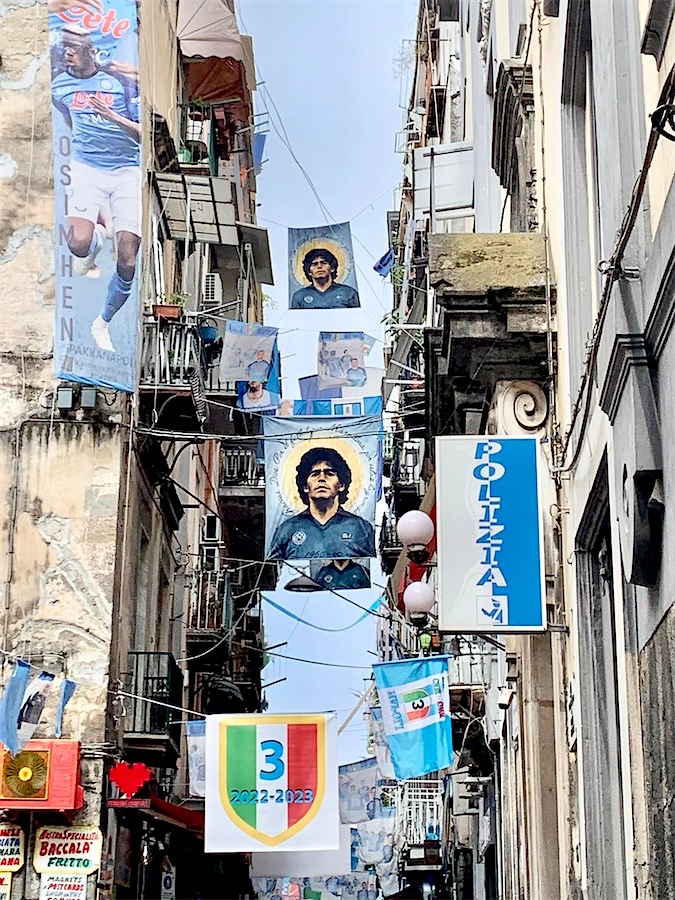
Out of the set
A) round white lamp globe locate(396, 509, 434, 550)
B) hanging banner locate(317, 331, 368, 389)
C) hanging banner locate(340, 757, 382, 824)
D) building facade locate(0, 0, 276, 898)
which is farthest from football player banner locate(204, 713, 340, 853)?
hanging banner locate(317, 331, 368, 389)

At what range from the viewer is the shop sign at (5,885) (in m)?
15.4

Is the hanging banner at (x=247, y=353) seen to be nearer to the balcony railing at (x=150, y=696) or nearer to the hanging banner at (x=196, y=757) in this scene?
the balcony railing at (x=150, y=696)

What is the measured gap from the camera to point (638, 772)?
6129 millimetres

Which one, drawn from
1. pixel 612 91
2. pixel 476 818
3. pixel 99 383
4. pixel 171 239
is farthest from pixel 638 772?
pixel 476 818

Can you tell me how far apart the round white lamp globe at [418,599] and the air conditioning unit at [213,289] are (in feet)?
46.0

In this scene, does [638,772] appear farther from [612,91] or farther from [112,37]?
[112,37]

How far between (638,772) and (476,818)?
21.5m

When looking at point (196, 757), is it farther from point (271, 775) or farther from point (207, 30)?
point (207, 30)

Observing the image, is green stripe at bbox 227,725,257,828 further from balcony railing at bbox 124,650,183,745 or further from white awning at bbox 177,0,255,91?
white awning at bbox 177,0,255,91

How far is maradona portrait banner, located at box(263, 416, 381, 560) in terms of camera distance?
16.9 meters

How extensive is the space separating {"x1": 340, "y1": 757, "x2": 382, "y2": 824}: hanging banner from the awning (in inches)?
387

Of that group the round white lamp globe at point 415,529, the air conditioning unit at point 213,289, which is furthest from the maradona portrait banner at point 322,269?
the air conditioning unit at point 213,289

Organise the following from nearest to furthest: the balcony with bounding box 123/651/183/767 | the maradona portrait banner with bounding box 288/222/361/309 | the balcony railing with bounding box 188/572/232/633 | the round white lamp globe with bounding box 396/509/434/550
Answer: the round white lamp globe with bounding box 396/509/434/550, the balcony with bounding box 123/651/183/767, the maradona portrait banner with bounding box 288/222/361/309, the balcony railing with bounding box 188/572/232/633

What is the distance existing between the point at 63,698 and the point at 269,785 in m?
2.67
